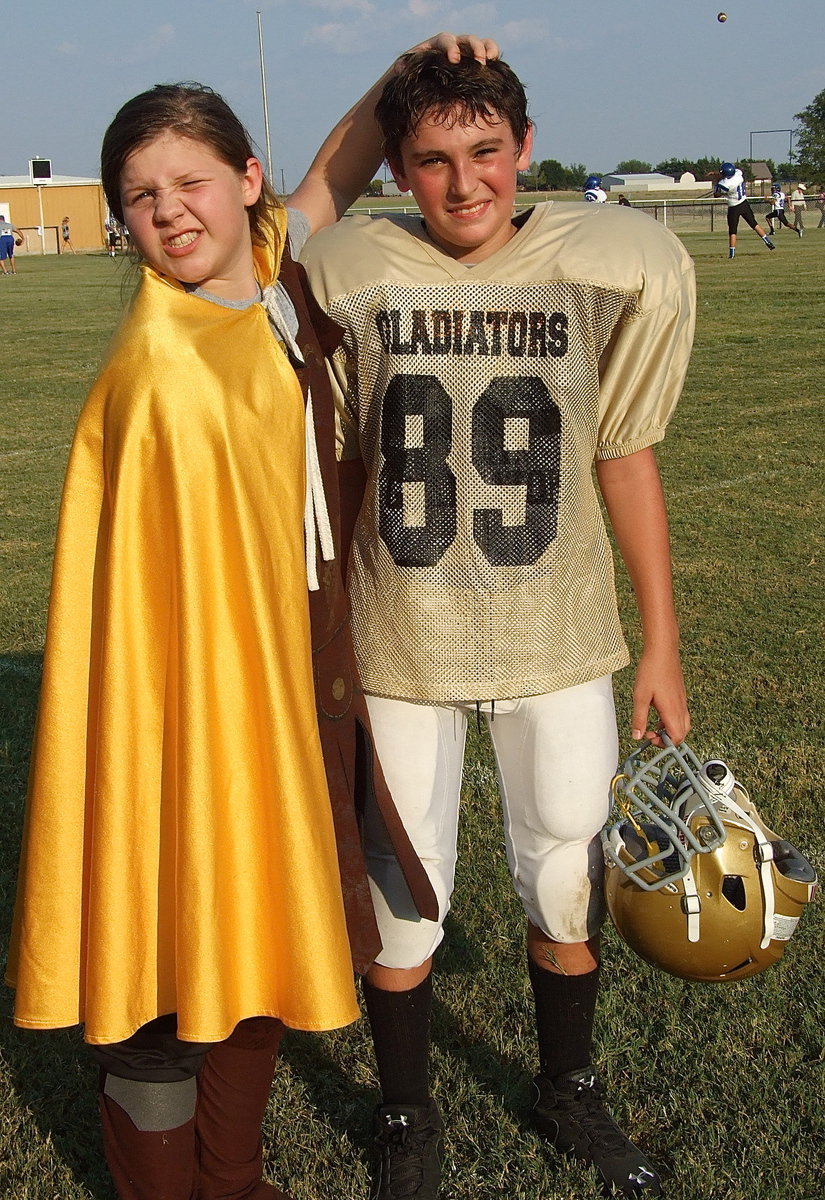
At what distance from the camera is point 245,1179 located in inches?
82.8

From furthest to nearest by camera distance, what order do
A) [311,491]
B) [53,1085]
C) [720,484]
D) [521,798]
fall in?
1. [720,484]
2. [53,1085]
3. [521,798]
4. [311,491]

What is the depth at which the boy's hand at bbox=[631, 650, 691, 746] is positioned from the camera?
229 centimetres

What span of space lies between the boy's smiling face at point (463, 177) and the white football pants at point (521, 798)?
2.57 ft

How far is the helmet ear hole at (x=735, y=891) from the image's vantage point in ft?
6.94

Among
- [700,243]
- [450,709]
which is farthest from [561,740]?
[700,243]

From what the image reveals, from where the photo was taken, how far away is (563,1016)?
93.4 inches

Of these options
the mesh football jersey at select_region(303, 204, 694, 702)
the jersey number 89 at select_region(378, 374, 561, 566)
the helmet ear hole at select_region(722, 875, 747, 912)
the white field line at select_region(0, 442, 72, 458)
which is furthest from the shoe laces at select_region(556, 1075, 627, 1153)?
the white field line at select_region(0, 442, 72, 458)

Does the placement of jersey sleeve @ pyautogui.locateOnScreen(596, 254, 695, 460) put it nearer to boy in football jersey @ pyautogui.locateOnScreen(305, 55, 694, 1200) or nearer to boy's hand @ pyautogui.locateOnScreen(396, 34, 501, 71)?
boy in football jersey @ pyautogui.locateOnScreen(305, 55, 694, 1200)

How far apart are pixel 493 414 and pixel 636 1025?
1.43m

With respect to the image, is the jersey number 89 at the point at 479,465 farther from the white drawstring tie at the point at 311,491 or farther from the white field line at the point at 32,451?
the white field line at the point at 32,451

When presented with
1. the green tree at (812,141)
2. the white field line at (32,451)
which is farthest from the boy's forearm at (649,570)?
the green tree at (812,141)

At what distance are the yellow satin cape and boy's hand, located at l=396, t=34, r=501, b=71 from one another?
0.52 meters

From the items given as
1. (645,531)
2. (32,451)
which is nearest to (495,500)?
(645,531)

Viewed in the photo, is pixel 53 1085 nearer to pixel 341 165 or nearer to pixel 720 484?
pixel 341 165
